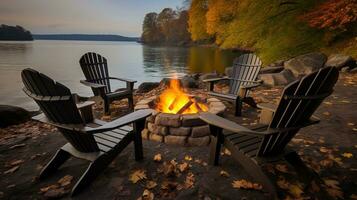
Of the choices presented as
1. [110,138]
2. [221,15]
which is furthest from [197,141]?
[221,15]

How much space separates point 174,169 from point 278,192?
115 cm

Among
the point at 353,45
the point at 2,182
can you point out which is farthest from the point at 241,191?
the point at 353,45

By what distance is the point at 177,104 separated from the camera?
397 cm

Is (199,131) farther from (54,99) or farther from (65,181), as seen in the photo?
(54,99)

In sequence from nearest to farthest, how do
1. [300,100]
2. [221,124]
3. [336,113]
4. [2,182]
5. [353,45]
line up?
[300,100], [221,124], [2,182], [336,113], [353,45]

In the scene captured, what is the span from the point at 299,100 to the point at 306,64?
288 inches

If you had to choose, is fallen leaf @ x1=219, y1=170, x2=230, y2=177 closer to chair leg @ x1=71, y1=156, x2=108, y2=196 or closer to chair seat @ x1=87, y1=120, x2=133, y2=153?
chair seat @ x1=87, y1=120, x2=133, y2=153

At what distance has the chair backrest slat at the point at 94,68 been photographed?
4.96m

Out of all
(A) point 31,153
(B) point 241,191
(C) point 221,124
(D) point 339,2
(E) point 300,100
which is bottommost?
(A) point 31,153

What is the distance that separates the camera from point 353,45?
8758mm

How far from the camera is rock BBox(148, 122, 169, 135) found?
131 inches

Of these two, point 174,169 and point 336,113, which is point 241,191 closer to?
point 174,169

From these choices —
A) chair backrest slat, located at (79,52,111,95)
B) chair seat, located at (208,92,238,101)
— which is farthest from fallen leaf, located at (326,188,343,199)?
chair backrest slat, located at (79,52,111,95)

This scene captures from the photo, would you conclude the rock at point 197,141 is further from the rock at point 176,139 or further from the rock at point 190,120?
the rock at point 190,120
